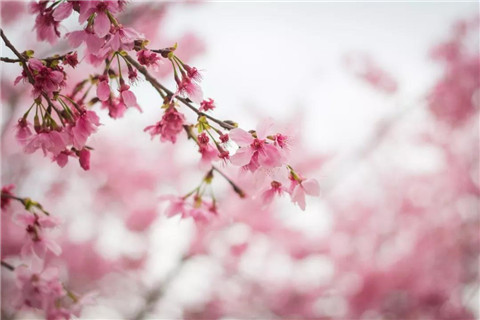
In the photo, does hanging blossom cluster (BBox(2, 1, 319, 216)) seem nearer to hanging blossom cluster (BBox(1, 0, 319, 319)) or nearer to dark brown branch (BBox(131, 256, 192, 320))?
hanging blossom cluster (BBox(1, 0, 319, 319))

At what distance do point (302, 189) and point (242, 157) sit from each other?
0.31m

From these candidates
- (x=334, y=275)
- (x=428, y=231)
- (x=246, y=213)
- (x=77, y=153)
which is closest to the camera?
(x=77, y=153)

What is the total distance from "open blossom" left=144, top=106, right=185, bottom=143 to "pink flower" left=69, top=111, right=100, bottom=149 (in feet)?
0.83

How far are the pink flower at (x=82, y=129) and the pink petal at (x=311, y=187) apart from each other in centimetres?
92

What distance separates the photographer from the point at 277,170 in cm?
146

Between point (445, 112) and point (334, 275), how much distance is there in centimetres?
431

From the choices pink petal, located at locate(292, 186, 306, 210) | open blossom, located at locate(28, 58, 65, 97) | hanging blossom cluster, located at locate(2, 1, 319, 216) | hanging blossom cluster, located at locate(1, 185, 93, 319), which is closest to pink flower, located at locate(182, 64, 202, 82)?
hanging blossom cluster, located at locate(2, 1, 319, 216)

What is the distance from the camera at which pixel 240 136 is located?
1.44 m

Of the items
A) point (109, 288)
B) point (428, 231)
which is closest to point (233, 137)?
point (109, 288)

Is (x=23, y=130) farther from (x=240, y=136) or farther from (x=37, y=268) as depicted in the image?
(x=240, y=136)

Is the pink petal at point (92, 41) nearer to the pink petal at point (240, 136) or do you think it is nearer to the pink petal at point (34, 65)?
the pink petal at point (34, 65)

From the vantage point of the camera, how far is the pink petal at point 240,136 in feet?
4.73

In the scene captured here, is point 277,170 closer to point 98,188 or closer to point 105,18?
point 105,18

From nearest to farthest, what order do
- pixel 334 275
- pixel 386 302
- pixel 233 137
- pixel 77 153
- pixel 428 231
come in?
pixel 233 137, pixel 77 153, pixel 386 302, pixel 334 275, pixel 428 231
